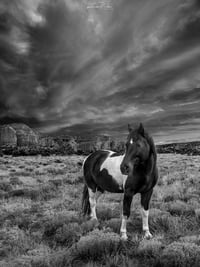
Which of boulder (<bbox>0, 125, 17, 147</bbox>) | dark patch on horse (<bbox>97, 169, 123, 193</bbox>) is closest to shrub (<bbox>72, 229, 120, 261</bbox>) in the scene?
dark patch on horse (<bbox>97, 169, 123, 193</bbox>)

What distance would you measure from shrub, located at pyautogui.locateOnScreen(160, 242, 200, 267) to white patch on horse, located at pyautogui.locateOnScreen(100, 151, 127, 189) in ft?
5.77

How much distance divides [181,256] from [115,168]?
93.4 inches

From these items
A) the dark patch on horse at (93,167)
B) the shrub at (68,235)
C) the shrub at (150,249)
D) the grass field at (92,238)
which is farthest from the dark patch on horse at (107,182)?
the shrub at (150,249)

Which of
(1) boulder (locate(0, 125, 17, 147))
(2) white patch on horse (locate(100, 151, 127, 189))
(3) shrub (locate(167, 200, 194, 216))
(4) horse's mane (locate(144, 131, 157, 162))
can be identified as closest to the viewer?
(4) horse's mane (locate(144, 131, 157, 162))

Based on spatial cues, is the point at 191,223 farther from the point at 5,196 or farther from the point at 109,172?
the point at 5,196

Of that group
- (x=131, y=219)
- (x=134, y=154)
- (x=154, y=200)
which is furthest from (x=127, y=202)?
(x=154, y=200)

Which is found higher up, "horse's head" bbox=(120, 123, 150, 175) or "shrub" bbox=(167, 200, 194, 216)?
"horse's head" bbox=(120, 123, 150, 175)

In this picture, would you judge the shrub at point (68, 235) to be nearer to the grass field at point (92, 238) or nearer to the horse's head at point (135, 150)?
the grass field at point (92, 238)

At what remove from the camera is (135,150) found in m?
4.43

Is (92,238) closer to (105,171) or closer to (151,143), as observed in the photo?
(105,171)

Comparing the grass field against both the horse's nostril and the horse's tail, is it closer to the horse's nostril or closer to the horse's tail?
the horse's tail

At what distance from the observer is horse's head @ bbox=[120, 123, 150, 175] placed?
436 cm

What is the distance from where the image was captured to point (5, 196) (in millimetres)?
10023

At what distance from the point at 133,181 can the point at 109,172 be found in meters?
0.99
